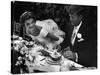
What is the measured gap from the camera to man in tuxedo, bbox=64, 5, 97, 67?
308cm

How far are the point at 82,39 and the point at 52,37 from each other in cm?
42

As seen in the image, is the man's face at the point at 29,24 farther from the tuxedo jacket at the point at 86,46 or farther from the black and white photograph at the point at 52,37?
the tuxedo jacket at the point at 86,46

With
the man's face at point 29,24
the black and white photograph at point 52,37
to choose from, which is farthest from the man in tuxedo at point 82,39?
the man's face at point 29,24

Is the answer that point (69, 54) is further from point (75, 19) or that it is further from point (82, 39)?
point (75, 19)

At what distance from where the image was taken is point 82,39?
10.3 feet

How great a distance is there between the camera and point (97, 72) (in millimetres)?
3199

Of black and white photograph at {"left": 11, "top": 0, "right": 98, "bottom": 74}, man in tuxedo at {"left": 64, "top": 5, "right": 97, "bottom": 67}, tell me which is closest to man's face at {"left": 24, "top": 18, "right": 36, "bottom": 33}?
black and white photograph at {"left": 11, "top": 0, "right": 98, "bottom": 74}

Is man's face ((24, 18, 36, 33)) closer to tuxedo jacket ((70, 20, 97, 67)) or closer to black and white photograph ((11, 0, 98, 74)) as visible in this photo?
black and white photograph ((11, 0, 98, 74))

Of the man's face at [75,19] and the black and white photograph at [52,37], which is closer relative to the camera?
the black and white photograph at [52,37]

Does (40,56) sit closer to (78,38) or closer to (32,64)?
(32,64)

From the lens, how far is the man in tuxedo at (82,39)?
3084mm

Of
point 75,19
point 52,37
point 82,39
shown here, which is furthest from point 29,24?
point 82,39

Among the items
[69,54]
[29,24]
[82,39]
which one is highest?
[29,24]
